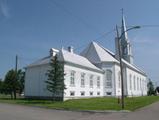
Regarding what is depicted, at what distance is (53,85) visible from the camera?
33000 millimetres

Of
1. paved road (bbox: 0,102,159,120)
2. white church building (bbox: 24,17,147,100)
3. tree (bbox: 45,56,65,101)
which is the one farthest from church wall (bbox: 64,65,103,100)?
paved road (bbox: 0,102,159,120)

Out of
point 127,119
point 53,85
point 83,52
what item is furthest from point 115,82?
point 127,119

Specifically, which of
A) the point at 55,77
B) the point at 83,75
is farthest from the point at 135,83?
the point at 55,77

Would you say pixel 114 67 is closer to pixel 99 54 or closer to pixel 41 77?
pixel 99 54

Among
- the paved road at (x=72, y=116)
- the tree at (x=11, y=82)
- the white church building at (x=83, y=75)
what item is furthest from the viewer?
the tree at (x=11, y=82)

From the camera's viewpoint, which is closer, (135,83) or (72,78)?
(72,78)

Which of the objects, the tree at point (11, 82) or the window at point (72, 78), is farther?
the tree at point (11, 82)

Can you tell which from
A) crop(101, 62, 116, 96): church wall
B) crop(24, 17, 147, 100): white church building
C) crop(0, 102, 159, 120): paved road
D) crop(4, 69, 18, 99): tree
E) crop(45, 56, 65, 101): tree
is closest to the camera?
crop(0, 102, 159, 120): paved road

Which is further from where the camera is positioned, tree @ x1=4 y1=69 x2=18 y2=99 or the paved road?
tree @ x1=4 y1=69 x2=18 y2=99

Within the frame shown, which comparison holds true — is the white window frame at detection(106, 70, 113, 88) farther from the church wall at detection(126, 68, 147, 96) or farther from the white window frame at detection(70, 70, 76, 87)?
the white window frame at detection(70, 70, 76, 87)

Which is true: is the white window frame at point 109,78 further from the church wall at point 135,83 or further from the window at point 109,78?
the church wall at point 135,83

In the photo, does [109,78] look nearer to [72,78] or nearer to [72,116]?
[72,78]

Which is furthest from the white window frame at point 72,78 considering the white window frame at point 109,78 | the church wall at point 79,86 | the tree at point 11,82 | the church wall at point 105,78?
the white window frame at point 109,78

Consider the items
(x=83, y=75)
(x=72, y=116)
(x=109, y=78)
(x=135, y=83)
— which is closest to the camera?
(x=72, y=116)
